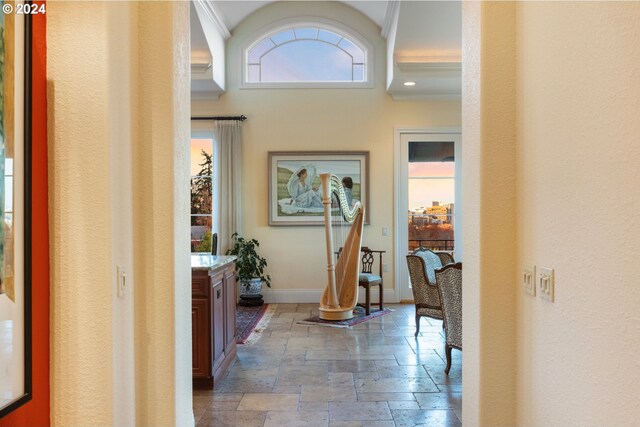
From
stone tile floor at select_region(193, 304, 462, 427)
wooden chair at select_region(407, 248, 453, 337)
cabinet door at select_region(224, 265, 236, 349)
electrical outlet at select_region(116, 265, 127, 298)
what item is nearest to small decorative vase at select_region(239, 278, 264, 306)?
stone tile floor at select_region(193, 304, 462, 427)

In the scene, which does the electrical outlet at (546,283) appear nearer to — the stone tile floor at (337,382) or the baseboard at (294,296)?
the stone tile floor at (337,382)

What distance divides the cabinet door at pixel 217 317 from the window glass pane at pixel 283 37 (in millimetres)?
4576

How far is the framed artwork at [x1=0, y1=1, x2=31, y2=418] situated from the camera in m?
1.38

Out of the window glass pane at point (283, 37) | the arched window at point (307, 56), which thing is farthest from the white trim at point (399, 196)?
the window glass pane at point (283, 37)

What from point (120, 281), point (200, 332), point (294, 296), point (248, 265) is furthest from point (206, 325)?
point (294, 296)

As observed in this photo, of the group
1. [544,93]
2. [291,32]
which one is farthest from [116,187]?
[291,32]

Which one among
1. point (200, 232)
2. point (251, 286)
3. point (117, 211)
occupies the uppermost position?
point (117, 211)

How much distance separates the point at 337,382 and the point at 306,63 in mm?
4949

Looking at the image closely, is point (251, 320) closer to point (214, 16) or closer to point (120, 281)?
point (214, 16)

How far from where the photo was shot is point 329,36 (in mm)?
7188

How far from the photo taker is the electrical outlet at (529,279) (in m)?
1.75

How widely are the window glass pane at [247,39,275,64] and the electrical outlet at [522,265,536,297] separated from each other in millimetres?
6188

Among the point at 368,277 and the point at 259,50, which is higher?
the point at 259,50

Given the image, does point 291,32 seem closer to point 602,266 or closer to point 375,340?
point 375,340
